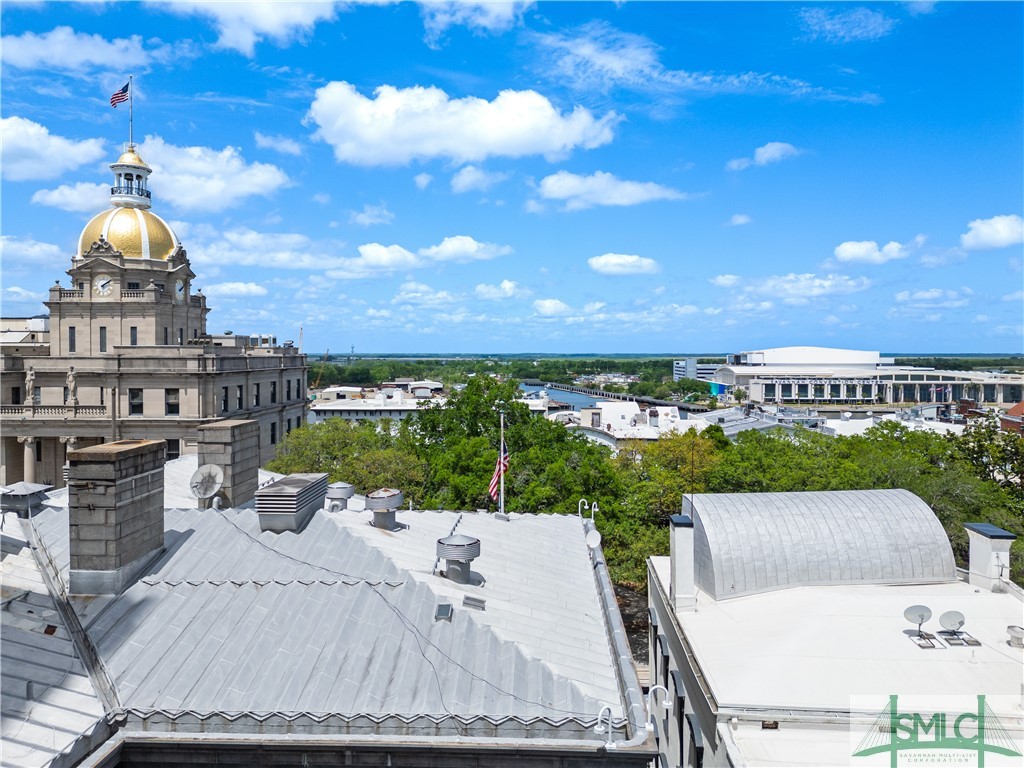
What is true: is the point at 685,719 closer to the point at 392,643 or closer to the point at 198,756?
the point at 392,643

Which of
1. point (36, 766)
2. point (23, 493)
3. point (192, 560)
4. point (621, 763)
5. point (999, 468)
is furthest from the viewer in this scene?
point (999, 468)

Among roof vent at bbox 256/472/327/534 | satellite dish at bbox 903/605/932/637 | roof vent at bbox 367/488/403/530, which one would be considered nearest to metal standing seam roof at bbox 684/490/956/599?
satellite dish at bbox 903/605/932/637

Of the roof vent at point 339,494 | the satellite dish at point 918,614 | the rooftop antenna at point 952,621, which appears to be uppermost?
the roof vent at point 339,494

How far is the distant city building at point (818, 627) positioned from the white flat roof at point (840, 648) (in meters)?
0.05

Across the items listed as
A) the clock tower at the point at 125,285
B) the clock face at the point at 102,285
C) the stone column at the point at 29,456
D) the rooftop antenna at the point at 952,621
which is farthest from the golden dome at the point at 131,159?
the rooftop antenna at the point at 952,621

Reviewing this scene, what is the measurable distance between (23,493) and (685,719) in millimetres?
17400

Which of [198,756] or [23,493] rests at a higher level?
[23,493]

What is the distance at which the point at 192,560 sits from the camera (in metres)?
14.1

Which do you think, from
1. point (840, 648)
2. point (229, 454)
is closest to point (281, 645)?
point (229, 454)

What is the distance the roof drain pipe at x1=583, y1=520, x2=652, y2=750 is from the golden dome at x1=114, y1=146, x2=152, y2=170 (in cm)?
6475

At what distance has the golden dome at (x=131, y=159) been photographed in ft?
211

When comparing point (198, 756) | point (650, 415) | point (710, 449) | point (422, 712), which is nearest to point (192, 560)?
point (198, 756)

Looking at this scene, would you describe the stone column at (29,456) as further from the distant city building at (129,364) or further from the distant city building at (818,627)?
the distant city building at (818,627)

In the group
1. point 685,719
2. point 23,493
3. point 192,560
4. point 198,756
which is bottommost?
point 685,719
